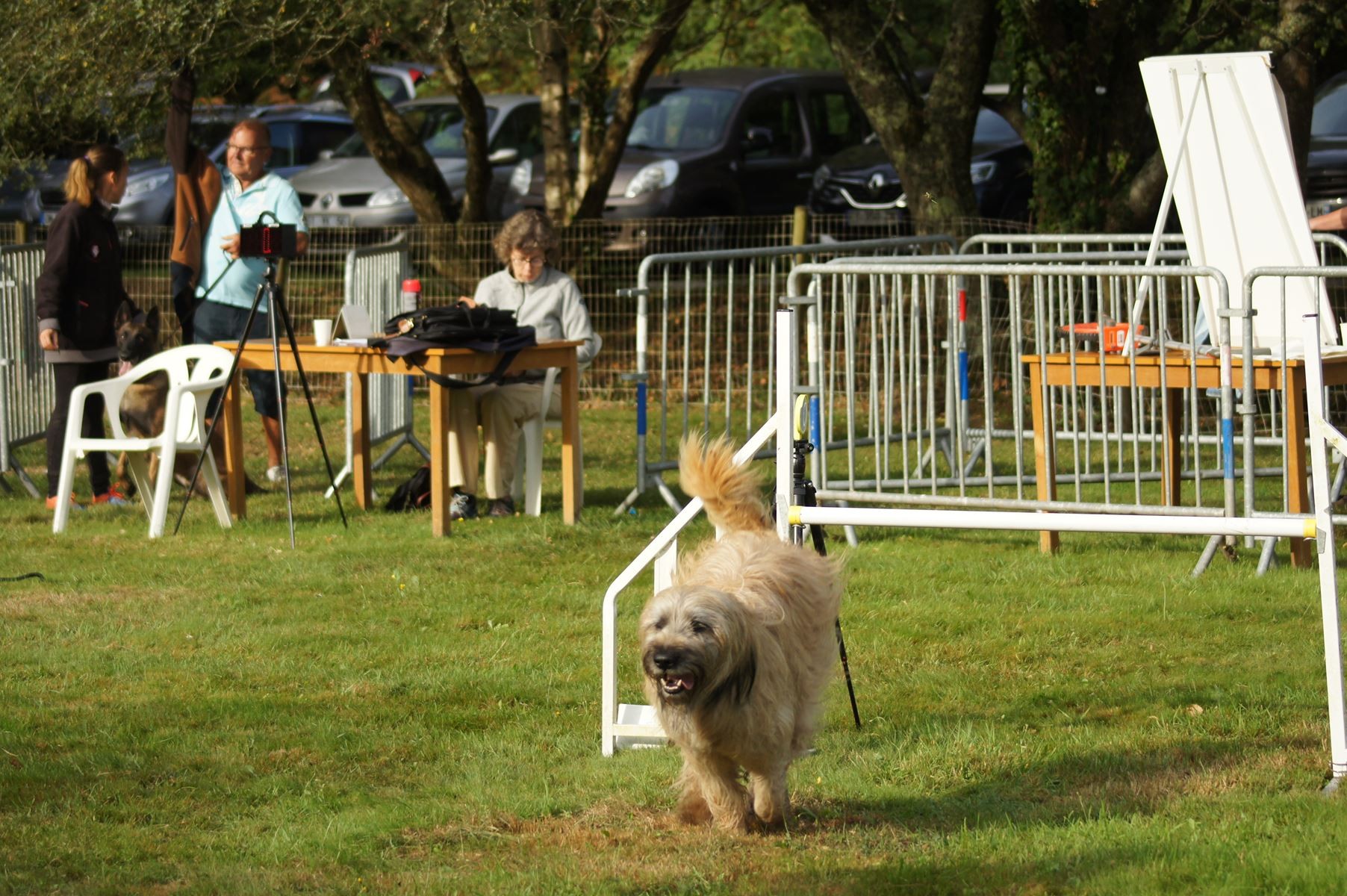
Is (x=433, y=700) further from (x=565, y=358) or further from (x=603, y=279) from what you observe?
(x=603, y=279)

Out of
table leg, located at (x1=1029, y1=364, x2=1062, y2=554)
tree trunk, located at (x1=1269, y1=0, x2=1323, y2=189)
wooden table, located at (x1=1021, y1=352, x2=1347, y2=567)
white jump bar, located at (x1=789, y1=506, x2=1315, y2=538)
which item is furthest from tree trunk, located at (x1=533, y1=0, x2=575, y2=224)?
white jump bar, located at (x1=789, y1=506, x2=1315, y2=538)

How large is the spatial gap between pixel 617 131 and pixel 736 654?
1219 cm

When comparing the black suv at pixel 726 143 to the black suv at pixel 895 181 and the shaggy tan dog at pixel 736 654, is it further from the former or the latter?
the shaggy tan dog at pixel 736 654

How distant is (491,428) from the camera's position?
958cm

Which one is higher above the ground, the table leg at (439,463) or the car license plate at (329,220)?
the car license plate at (329,220)

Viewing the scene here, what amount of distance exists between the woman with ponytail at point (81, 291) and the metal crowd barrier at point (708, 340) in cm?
308

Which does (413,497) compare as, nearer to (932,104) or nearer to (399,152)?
(932,104)

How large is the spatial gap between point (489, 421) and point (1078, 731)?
15.9 ft

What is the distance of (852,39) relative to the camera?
13.2 metres

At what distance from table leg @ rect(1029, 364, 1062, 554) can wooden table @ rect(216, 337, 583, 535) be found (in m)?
2.55

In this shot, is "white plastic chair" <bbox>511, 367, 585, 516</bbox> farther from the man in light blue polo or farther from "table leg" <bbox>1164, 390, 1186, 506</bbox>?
"table leg" <bbox>1164, 390, 1186, 506</bbox>

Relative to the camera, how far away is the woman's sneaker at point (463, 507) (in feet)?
31.1

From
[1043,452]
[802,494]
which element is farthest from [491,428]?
[802,494]

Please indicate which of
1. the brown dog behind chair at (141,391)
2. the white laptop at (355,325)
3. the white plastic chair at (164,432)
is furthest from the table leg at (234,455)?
the white laptop at (355,325)
